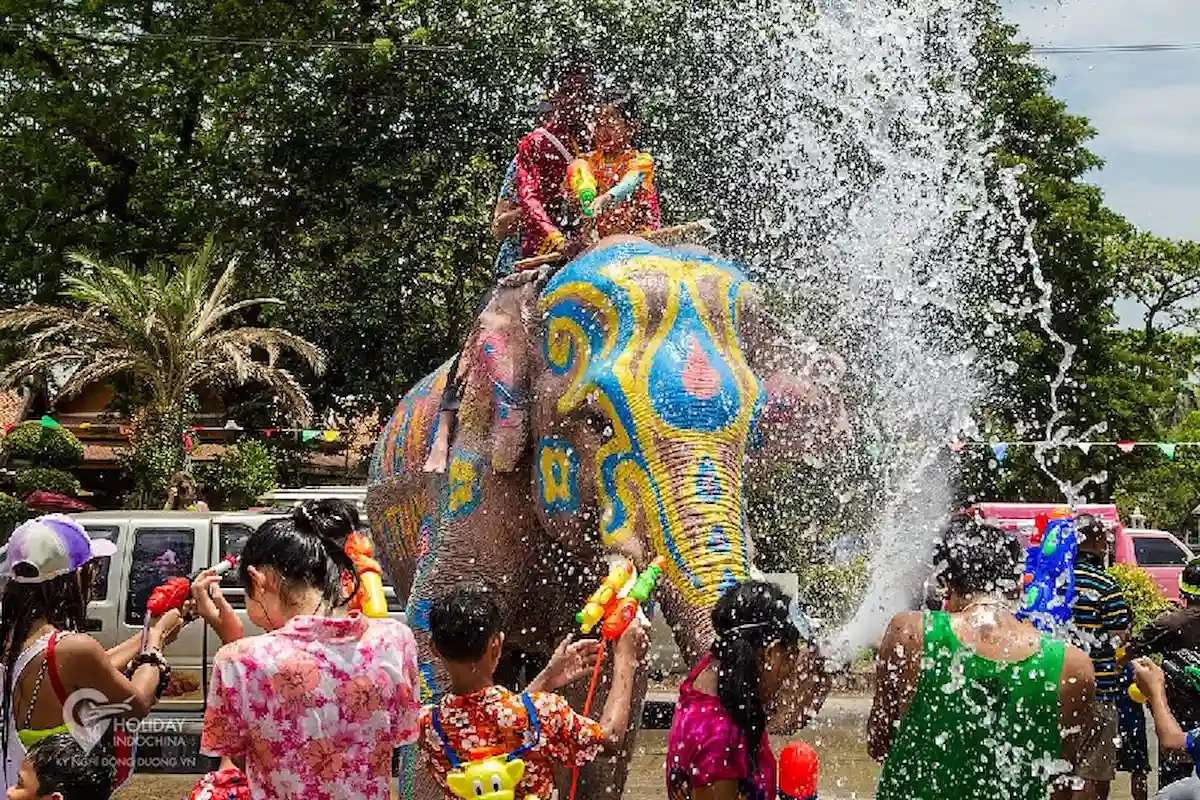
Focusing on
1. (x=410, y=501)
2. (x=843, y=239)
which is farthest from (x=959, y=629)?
(x=843, y=239)

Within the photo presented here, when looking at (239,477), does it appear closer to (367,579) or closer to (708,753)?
(367,579)

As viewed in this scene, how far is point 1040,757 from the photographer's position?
4.07 meters

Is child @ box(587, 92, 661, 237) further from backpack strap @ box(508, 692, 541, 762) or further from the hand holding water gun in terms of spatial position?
backpack strap @ box(508, 692, 541, 762)

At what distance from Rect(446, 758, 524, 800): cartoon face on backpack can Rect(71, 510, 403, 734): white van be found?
742 cm

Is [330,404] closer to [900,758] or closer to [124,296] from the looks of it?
[124,296]

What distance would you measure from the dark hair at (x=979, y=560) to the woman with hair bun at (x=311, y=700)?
1.41 m

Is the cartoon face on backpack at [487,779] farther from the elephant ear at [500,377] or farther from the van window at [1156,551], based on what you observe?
the van window at [1156,551]

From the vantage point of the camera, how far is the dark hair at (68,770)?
12.9 ft

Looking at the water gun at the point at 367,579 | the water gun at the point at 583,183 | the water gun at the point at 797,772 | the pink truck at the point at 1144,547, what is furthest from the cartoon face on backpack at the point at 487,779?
the pink truck at the point at 1144,547

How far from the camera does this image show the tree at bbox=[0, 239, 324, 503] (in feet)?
62.0

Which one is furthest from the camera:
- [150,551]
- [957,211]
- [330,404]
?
[330,404]

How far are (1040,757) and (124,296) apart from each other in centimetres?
1671

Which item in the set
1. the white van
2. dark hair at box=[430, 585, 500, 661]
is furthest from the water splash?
the white van

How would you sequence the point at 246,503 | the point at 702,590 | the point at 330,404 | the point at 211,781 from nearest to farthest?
1. the point at 211,781
2. the point at 702,590
3. the point at 246,503
4. the point at 330,404
